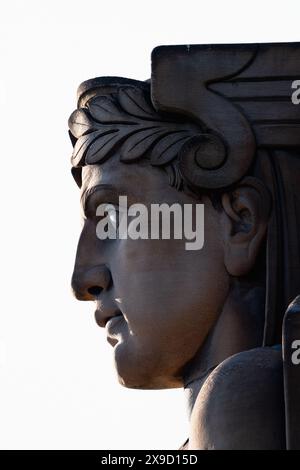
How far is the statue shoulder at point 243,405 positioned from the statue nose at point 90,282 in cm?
143

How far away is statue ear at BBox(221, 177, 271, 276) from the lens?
19516 mm

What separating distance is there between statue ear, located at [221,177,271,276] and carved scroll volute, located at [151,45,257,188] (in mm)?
103

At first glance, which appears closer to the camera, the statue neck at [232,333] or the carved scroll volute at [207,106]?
the statue neck at [232,333]

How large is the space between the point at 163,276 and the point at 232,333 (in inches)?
22.2

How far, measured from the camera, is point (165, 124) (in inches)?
787

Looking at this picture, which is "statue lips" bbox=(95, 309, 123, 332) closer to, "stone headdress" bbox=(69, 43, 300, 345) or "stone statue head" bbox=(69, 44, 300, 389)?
"stone statue head" bbox=(69, 44, 300, 389)

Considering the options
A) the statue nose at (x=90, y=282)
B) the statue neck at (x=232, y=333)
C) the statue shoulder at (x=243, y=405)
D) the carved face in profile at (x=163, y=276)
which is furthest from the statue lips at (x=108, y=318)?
the statue shoulder at (x=243, y=405)

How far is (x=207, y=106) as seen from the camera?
778 inches

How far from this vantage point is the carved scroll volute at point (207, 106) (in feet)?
64.4

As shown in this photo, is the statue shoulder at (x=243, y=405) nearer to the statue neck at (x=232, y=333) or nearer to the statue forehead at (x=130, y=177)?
the statue neck at (x=232, y=333)

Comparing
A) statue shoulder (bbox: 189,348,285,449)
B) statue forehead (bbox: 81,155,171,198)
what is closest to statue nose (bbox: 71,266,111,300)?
statue forehead (bbox: 81,155,171,198)

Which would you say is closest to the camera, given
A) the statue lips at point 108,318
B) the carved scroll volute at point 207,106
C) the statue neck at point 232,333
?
the statue neck at point 232,333

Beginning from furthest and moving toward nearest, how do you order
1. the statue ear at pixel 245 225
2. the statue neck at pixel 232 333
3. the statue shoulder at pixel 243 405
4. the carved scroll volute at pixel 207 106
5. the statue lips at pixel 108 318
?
the statue lips at pixel 108 318, the carved scroll volute at pixel 207 106, the statue ear at pixel 245 225, the statue neck at pixel 232 333, the statue shoulder at pixel 243 405
